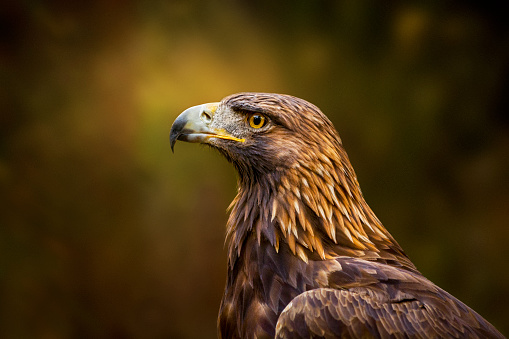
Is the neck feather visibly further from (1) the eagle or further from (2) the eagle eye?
(2) the eagle eye

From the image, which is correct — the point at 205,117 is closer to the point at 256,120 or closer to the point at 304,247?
the point at 256,120

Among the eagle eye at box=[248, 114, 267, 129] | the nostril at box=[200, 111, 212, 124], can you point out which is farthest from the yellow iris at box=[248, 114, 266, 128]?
the nostril at box=[200, 111, 212, 124]

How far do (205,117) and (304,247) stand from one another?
62 cm

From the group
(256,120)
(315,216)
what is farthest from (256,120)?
(315,216)

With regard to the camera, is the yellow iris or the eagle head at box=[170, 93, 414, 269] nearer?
the eagle head at box=[170, 93, 414, 269]

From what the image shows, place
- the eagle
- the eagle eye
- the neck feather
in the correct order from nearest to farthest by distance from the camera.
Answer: the eagle
the neck feather
the eagle eye

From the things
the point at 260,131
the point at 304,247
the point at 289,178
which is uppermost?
the point at 260,131

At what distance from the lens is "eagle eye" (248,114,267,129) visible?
6.29ft

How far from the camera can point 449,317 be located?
1.63 metres

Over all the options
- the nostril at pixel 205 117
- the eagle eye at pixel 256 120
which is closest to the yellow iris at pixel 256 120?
the eagle eye at pixel 256 120

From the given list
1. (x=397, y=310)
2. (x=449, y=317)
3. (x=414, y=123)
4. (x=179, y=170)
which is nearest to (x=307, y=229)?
(x=397, y=310)

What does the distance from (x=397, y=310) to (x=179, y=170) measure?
2175 mm

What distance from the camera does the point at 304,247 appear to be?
177 centimetres

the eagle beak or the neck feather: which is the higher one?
the eagle beak
